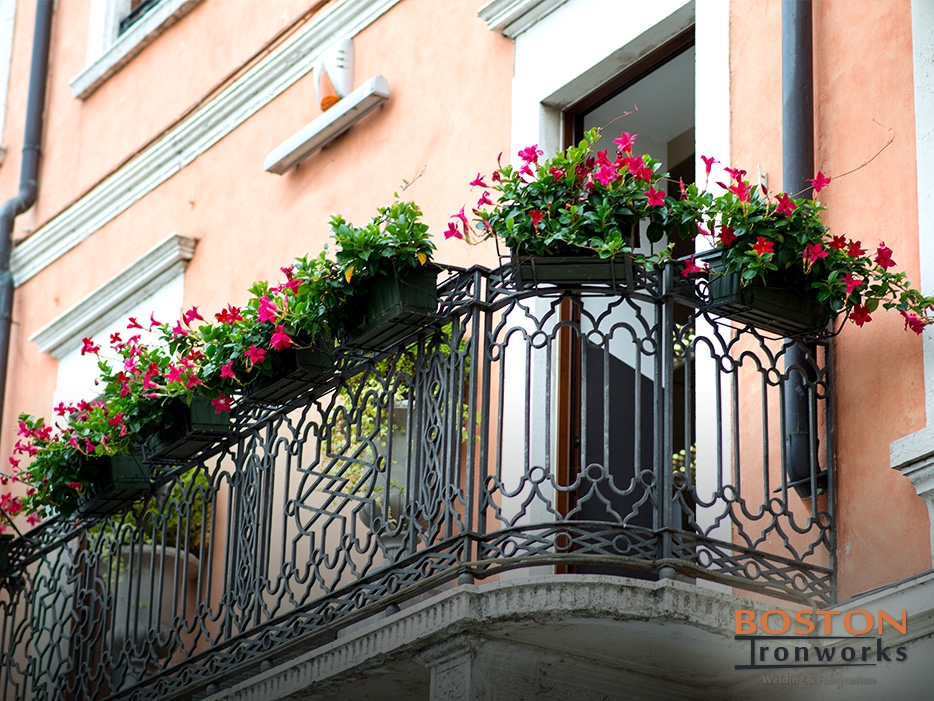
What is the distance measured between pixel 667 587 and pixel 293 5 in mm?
5433

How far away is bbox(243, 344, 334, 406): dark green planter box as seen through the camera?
6867 mm

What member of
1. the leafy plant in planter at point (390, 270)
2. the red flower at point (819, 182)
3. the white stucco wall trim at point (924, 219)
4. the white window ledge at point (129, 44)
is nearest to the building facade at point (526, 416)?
the white stucco wall trim at point (924, 219)

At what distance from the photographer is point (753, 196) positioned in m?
6.04

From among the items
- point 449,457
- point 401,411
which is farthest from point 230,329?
point 449,457

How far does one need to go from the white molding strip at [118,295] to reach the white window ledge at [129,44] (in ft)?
5.64

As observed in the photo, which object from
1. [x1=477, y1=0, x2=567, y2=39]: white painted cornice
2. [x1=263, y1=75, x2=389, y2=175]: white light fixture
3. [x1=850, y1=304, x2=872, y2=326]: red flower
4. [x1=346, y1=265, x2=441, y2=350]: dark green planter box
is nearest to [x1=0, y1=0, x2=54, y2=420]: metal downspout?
[x1=263, y1=75, x2=389, y2=175]: white light fixture

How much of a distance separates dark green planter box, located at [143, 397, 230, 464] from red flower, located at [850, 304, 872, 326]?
111 inches

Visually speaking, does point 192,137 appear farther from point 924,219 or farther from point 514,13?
point 924,219

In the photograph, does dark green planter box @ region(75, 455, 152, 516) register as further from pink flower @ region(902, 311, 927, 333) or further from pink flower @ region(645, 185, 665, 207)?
pink flower @ region(902, 311, 927, 333)

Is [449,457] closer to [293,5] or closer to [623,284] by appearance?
[623,284]

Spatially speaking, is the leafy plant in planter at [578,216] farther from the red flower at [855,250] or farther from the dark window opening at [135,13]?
the dark window opening at [135,13]

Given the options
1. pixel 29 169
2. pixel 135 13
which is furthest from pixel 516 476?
pixel 29 169

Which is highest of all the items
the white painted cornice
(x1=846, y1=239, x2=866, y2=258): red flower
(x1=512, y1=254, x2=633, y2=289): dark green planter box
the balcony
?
the white painted cornice

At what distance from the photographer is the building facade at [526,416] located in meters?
5.90
